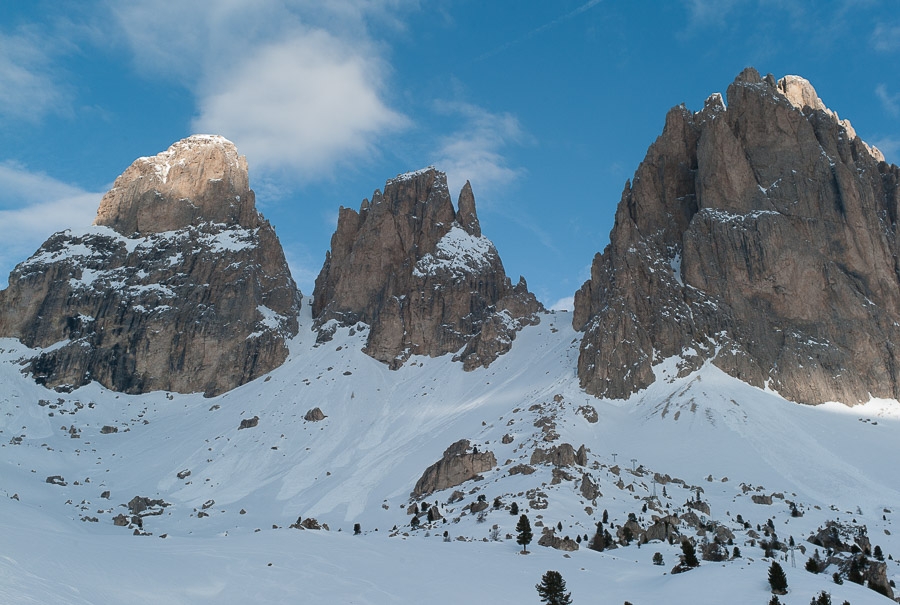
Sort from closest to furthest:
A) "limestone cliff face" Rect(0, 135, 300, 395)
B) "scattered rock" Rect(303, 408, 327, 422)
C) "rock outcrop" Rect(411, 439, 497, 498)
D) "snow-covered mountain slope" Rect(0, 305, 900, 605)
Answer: "snow-covered mountain slope" Rect(0, 305, 900, 605)
"rock outcrop" Rect(411, 439, 497, 498)
"scattered rock" Rect(303, 408, 327, 422)
"limestone cliff face" Rect(0, 135, 300, 395)

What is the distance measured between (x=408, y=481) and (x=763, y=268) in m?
61.8

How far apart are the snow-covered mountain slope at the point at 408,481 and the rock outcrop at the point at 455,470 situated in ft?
6.90

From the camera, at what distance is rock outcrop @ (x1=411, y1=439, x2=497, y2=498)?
7800 centimetres

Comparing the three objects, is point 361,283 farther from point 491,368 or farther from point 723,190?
point 723,190

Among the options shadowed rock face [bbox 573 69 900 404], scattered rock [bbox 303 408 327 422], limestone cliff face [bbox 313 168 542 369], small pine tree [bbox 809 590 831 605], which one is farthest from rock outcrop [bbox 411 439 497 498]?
small pine tree [bbox 809 590 831 605]

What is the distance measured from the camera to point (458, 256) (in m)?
149

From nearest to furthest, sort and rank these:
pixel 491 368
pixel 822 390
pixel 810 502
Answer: pixel 810 502, pixel 822 390, pixel 491 368

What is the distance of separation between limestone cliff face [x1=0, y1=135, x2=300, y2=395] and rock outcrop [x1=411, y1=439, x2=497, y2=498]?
66.2m

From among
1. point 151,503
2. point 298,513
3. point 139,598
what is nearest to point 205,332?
point 151,503

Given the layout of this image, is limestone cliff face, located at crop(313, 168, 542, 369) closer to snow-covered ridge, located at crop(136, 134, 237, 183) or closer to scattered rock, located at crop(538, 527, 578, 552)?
snow-covered ridge, located at crop(136, 134, 237, 183)

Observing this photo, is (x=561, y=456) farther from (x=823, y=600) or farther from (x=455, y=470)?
(x=823, y=600)

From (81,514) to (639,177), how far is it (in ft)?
318

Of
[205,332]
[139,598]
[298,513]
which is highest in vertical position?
[205,332]

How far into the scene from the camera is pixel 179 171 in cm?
15900
